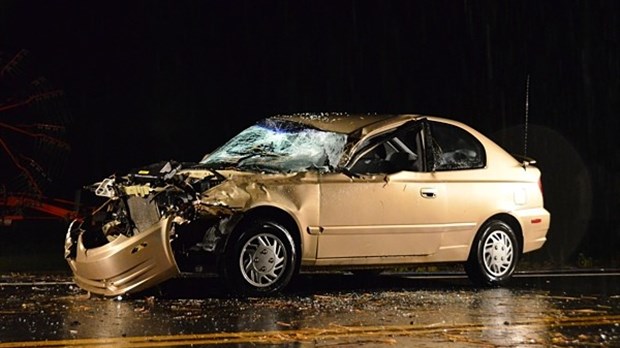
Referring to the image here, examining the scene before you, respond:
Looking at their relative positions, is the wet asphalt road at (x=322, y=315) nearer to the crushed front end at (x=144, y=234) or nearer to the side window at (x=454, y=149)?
the crushed front end at (x=144, y=234)

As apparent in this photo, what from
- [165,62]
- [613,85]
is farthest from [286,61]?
[613,85]

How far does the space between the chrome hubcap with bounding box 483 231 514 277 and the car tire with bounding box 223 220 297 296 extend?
233cm

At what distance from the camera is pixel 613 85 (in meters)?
42.9

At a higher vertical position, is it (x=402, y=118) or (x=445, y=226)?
(x=402, y=118)

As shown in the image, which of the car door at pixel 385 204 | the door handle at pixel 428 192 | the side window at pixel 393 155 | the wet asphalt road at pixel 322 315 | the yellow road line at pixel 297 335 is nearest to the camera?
the yellow road line at pixel 297 335

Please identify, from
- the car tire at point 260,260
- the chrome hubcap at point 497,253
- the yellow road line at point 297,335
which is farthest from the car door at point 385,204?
the yellow road line at point 297,335

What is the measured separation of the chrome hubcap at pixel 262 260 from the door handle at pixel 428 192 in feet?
5.28

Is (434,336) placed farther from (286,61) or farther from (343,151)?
(286,61)

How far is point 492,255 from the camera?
38.1 ft

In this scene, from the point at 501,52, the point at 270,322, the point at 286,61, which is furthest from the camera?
the point at 286,61

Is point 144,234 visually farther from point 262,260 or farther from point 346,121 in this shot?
point 346,121

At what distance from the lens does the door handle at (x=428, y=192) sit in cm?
1102

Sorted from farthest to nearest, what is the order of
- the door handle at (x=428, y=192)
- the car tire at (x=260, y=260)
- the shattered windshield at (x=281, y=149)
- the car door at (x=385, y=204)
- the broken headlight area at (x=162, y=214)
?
1. the door handle at (x=428, y=192)
2. the shattered windshield at (x=281, y=149)
3. the car door at (x=385, y=204)
4. the car tire at (x=260, y=260)
5. the broken headlight area at (x=162, y=214)

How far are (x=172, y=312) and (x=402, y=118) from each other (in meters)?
3.34
